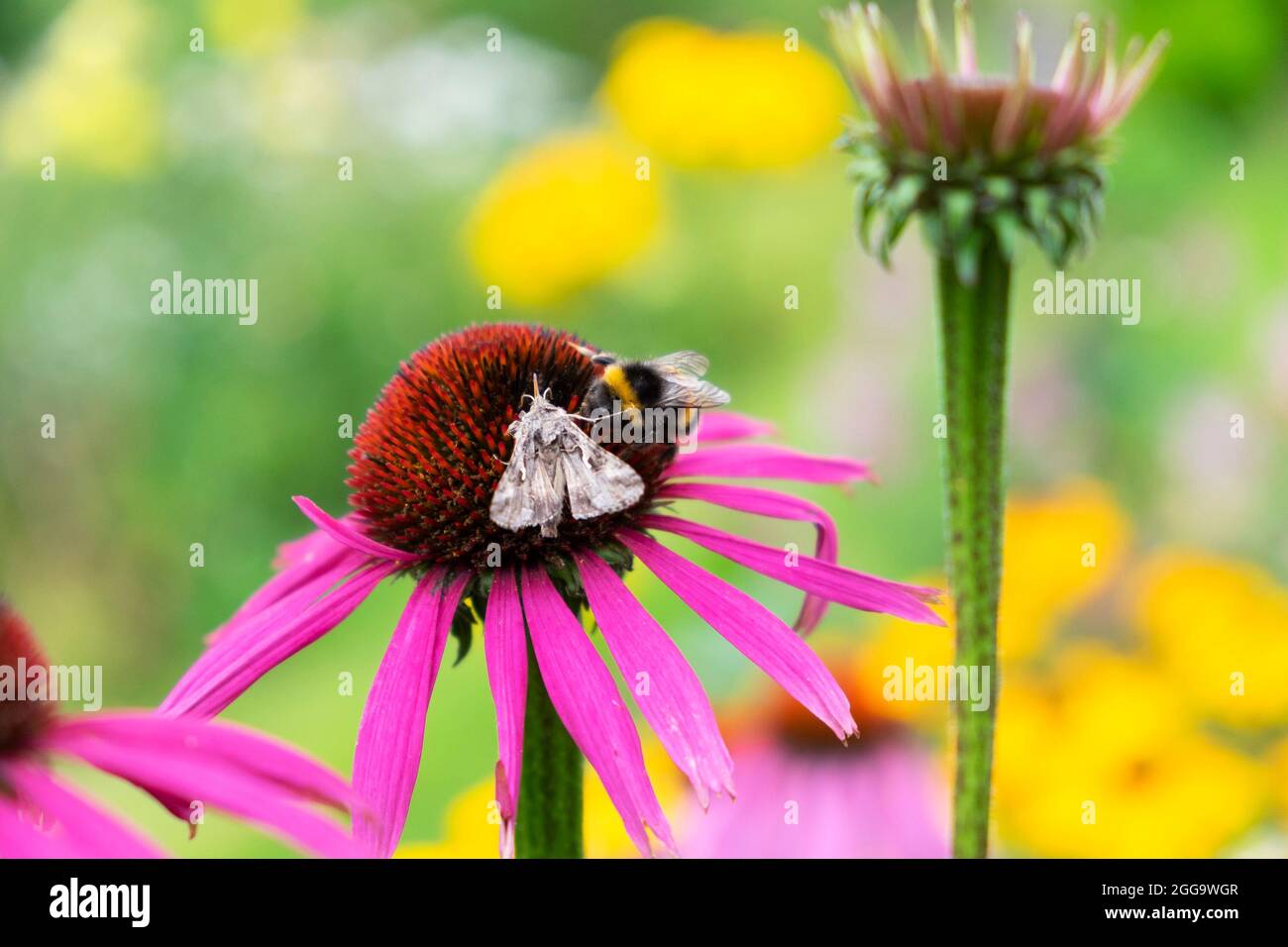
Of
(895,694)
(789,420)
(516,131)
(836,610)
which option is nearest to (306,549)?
(895,694)

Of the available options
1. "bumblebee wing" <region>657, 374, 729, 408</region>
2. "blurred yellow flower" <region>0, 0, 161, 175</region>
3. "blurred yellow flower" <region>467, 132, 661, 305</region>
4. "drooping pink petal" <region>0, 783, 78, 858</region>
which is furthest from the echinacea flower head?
"blurred yellow flower" <region>0, 0, 161, 175</region>

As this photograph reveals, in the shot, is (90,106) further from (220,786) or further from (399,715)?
(220,786)

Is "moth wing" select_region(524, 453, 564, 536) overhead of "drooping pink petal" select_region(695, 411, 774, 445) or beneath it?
beneath

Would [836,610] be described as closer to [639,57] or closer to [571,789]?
[571,789]

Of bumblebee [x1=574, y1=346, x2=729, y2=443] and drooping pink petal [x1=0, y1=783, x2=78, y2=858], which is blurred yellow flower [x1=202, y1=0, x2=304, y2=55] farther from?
drooping pink petal [x1=0, y1=783, x2=78, y2=858]

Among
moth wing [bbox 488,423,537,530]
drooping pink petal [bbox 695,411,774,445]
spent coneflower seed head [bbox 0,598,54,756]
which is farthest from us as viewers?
drooping pink petal [bbox 695,411,774,445]

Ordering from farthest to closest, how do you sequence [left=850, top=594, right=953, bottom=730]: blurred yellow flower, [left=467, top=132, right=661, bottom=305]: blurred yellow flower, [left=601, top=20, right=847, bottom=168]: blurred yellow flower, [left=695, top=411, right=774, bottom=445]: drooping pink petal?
[left=601, top=20, right=847, bottom=168]: blurred yellow flower → [left=467, top=132, right=661, bottom=305]: blurred yellow flower → [left=850, top=594, right=953, bottom=730]: blurred yellow flower → [left=695, top=411, right=774, bottom=445]: drooping pink petal
